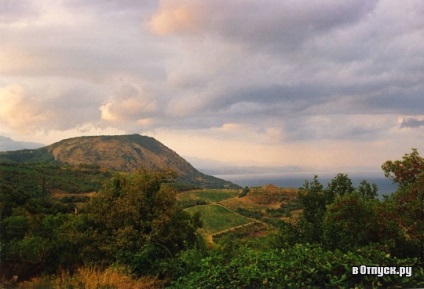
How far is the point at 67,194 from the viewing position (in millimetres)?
82500

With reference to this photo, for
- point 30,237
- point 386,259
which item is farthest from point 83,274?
point 386,259

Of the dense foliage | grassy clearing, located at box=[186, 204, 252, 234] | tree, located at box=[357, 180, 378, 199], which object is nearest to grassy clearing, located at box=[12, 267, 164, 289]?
the dense foliage

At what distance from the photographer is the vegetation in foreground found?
8422 millimetres

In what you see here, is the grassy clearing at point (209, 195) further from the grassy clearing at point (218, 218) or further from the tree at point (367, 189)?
the tree at point (367, 189)

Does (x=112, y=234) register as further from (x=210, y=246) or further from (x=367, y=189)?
(x=367, y=189)

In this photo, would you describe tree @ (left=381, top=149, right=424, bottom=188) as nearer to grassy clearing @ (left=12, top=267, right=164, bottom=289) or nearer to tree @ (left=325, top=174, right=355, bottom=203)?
tree @ (left=325, top=174, right=355, bottom=203)

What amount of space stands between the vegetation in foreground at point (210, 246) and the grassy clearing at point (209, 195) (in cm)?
8793

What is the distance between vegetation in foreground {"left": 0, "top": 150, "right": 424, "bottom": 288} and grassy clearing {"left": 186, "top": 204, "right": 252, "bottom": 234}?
57.3 metres

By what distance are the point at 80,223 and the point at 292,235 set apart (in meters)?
6.52

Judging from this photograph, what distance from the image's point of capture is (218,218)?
263ft

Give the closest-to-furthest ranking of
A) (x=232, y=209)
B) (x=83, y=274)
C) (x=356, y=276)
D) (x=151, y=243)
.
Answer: (x=356, y=276) < (x=83, y=274) < (x=151, y=243) < (x=232, y=209)

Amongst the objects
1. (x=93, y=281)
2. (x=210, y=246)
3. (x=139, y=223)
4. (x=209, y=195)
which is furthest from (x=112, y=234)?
(x=209, y=195)

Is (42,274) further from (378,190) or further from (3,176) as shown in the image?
(3,176)

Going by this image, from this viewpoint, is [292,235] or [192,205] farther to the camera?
[192,205]
